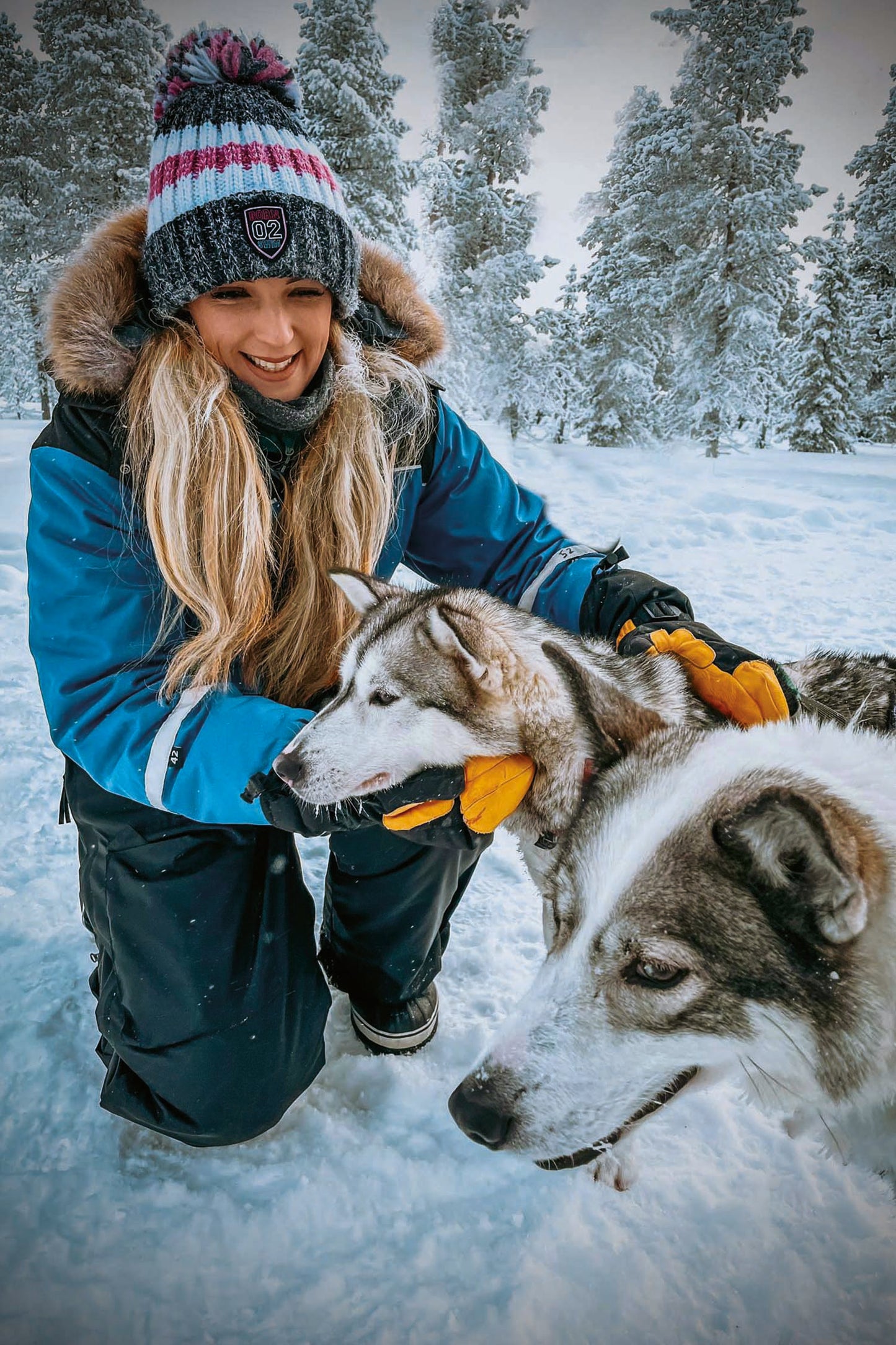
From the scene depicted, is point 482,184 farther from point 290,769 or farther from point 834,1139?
point 834,1139

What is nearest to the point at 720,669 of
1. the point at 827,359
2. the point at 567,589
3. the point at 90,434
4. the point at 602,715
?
the point at 602,715

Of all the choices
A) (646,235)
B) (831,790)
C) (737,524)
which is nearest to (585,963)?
(831,790)

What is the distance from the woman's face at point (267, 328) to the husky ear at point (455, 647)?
0.87m

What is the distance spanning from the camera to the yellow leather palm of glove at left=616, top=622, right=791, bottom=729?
6.14 feet

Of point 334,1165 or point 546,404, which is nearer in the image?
point 334,1165

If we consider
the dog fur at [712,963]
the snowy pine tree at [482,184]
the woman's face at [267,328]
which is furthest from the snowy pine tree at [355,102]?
the dog fur at [712,963]

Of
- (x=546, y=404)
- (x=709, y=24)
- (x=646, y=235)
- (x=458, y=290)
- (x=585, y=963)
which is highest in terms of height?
(x=709, y=24)

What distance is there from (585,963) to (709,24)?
22.0 m

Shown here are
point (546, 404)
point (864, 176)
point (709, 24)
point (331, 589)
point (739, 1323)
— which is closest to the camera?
point (739, 1323)

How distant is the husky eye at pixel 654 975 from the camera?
128cm

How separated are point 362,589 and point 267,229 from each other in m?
1.10

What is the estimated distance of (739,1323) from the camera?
1531 mm

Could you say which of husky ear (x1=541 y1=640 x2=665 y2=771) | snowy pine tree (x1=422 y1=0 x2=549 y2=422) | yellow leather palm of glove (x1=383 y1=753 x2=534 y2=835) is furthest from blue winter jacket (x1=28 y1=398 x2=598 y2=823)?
snowy pine tree (x1=422 y1=0 x2=549 y2=422)

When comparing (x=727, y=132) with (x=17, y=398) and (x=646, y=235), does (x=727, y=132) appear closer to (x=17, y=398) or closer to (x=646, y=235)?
(x=646, y=235)
